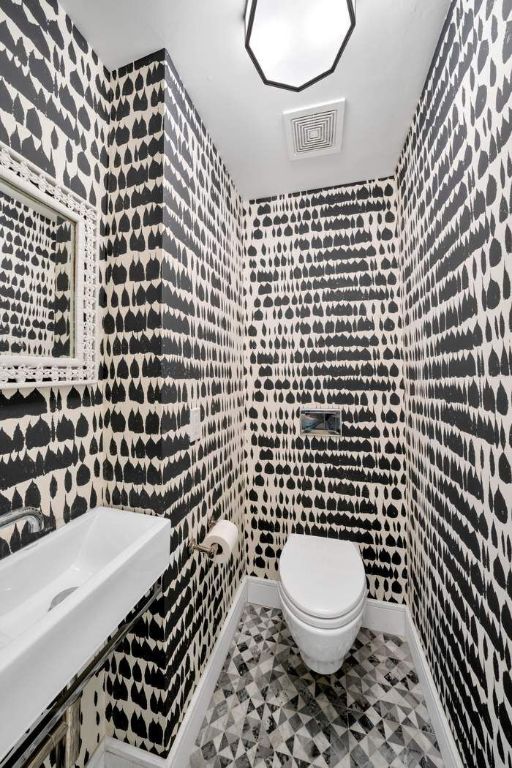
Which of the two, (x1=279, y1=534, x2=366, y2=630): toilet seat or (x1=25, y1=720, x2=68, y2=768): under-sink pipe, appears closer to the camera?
(x1=25, y1=720, x2=68, y2=768): under-sink pipe

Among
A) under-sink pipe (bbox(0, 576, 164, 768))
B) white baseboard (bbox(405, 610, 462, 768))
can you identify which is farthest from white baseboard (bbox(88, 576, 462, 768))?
under-sink pipe (bbox(0, 576, 164, 768))

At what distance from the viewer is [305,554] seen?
1572 mm

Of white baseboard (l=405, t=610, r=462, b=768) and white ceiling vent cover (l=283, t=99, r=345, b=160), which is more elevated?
white ceiling vent cover (l=283, t=99, r=345, b=160)

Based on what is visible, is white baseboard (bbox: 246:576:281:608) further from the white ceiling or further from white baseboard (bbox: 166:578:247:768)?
the white ceiling

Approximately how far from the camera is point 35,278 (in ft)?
3.00

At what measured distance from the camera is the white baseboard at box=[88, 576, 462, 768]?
3.57 feet

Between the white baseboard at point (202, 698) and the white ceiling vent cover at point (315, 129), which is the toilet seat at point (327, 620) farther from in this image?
the white ceiling vent cover at point (315, 129)

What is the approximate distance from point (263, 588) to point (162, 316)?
1.78 meters

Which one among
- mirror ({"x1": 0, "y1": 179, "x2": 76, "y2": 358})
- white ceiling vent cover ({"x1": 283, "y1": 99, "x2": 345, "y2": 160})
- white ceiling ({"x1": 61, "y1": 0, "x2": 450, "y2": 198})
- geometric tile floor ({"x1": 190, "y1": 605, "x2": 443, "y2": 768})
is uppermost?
white ceiling ({"x1": 61, "y1": 0, "x2": 450, "y2": 198})

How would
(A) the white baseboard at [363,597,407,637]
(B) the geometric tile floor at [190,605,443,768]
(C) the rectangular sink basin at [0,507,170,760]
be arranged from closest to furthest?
(C) the rectangular sink basin at [0,507,170,760]
(B) the geometric tile floor at [190,605,443,768]
(A) the white baseboard at [363,597,407,637]

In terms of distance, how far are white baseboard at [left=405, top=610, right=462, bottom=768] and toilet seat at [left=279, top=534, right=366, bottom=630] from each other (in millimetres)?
432

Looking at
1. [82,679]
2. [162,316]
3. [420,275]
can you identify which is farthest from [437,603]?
[162,316]

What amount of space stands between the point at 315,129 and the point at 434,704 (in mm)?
2554

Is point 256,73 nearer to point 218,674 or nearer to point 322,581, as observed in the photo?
point 322,581
